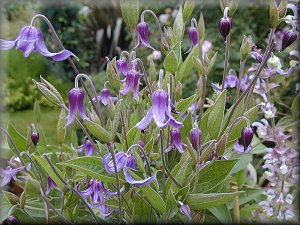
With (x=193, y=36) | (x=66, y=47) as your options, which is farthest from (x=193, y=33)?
(x=66, y=47)

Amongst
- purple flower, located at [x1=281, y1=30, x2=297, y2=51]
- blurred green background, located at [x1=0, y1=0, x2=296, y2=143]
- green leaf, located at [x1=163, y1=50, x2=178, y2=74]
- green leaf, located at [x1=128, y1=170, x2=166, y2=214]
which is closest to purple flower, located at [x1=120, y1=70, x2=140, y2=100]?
green leaf, located at [x1=163, y1=50, x2=178, y2=74]

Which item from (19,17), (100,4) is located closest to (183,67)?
(100,4)

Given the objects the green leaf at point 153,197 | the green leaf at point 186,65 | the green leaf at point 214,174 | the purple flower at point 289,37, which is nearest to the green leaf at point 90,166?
the green leaf at point 153,197

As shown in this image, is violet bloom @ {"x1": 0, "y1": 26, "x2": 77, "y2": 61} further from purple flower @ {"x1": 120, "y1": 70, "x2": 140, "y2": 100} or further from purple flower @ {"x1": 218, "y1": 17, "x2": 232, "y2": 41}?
purple flower @ {"x1": 218, "y1": 17, "x2": 232, "y2": 41}

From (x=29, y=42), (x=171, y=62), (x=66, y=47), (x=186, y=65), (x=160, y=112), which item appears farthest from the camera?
(x=66, y=47)

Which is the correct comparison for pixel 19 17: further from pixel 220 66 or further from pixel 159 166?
pixel 159 166

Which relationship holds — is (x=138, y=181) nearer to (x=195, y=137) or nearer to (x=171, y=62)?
(x=195, y=137)
